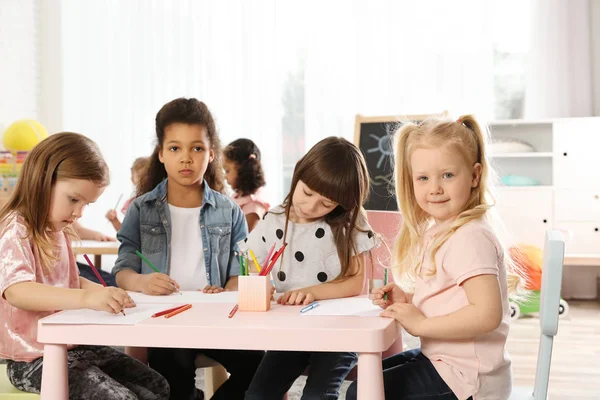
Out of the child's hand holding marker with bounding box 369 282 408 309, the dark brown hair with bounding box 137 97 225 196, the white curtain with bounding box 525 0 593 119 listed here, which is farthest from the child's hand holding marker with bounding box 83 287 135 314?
the white curtain with bounding box 525 0 593 119

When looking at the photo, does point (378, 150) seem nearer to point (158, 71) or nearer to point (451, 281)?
point (158, 71)

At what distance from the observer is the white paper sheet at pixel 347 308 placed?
4.90 feet

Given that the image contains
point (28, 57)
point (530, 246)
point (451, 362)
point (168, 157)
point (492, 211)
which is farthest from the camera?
point (28, 57)

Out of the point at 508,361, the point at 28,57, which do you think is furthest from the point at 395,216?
the point at 28,57

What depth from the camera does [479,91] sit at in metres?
5.34

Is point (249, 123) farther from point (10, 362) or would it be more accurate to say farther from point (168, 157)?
point (10, 362)

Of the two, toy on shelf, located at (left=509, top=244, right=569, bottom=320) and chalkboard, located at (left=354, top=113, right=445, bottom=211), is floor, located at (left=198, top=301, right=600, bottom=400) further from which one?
chalkboard, located at (left=354, top=113, right=445, bottom=211)

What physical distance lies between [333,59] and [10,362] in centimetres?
419

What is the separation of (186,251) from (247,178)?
176 centimetres

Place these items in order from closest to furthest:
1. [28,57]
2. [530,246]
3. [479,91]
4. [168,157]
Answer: [168,157] < [530,246] < [479,91] < [28,57]

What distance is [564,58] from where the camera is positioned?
17.1 ft

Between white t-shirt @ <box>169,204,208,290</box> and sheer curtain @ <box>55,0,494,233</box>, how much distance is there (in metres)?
3.39

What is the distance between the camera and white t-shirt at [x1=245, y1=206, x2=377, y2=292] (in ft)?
6.35

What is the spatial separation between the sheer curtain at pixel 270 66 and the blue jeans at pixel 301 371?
3.78m
